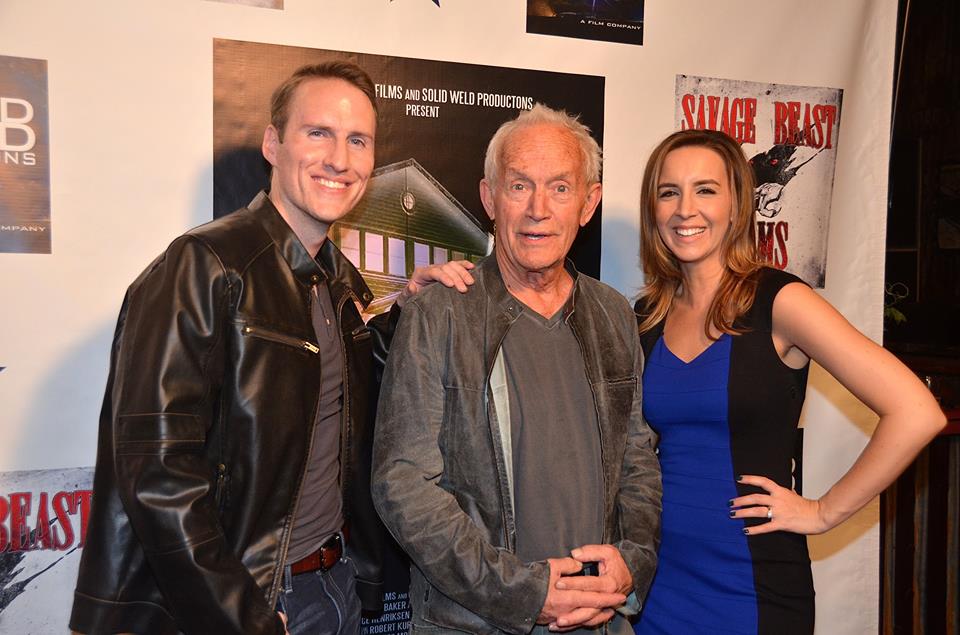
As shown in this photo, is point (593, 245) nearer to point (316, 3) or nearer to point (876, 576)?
point (316, 3)

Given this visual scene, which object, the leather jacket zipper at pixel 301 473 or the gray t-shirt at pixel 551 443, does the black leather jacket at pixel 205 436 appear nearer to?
the leather jacket zipper at pixel 301 473

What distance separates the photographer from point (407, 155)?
2.60m

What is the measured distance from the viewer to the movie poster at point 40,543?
7.22ft

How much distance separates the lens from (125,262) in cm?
229

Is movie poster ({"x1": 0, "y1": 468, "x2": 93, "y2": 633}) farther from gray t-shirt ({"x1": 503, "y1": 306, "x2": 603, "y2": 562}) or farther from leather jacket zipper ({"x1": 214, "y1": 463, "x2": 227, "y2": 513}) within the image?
gray t-shirt ({"x1": 503, "y1": 306, "x2": 603, "y2": 562})

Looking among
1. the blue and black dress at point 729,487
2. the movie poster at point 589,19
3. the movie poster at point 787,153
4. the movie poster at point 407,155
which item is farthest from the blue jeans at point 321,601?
the movie poster at point 787,153

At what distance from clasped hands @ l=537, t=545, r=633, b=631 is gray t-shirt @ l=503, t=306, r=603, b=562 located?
0.05 metres

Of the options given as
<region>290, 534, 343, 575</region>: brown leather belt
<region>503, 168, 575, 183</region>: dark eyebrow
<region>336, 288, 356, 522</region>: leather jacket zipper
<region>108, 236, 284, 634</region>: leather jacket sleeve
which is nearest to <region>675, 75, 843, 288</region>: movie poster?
<region>503, 168, 575, 183</region>: dark eyebrow

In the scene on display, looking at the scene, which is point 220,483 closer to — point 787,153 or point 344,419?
point 344,419

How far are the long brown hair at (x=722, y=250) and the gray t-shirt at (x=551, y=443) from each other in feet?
1.42

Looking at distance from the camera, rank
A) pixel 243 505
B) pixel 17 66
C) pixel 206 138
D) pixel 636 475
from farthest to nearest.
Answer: pixel 206 138 < pixel 17 66 < pixel 636 475 < pixel 243 505

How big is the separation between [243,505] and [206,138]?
4.05ft

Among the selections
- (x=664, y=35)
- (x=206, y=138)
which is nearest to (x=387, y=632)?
(x=206, y=138)

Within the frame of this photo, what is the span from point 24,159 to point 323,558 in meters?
1.40
